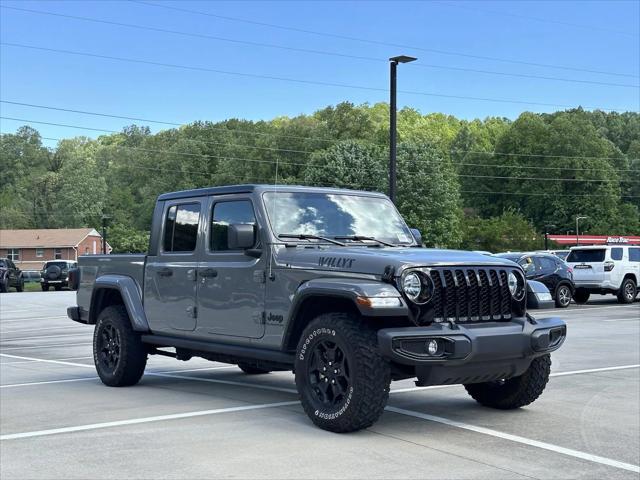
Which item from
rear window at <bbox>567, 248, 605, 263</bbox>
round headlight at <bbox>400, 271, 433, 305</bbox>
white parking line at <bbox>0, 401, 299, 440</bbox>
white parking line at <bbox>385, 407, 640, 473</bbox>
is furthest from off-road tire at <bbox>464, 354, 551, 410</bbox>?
rear window at <bbox>567, 248, 605, 263</bbox>

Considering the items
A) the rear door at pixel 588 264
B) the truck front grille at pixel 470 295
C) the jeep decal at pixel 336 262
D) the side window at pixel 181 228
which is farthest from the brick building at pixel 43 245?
the truck front grille at pixel 470 295

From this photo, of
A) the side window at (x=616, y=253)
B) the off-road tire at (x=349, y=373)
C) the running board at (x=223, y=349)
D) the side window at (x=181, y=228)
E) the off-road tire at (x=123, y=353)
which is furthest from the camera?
the side window at (x=616, y=253)

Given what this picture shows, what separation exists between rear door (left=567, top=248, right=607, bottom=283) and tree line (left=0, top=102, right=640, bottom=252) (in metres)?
39.2

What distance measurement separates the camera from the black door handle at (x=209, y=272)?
805cm

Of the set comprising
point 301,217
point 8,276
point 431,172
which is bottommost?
point 8,276

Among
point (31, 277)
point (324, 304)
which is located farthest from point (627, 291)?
point (31, 277)

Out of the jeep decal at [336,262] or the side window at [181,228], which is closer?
the jeep decal at [336,262]

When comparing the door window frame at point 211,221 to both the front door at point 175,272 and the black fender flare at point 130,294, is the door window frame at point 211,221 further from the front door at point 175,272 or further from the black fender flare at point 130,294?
the black fender flare at point 130,294

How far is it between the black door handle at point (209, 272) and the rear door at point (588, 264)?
68.8ft

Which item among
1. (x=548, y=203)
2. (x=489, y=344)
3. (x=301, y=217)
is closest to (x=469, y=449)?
(x=489, y=344)

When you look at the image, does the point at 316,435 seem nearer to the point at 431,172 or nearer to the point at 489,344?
the point at 489,344

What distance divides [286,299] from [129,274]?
2905 millimetres

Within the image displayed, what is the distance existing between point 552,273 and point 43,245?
83.8 meters

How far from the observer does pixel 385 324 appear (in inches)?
260
